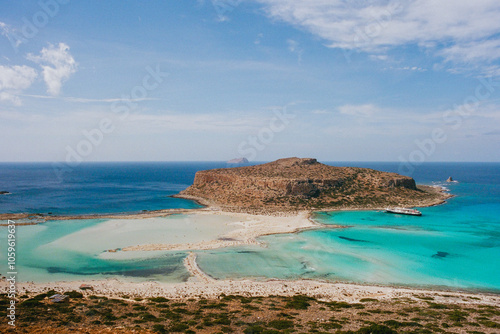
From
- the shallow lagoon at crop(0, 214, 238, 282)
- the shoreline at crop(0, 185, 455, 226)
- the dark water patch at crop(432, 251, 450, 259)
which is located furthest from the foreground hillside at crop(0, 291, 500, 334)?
the shoreline at crop(0, 185, 455, 226)

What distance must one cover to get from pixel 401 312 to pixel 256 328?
11.1m

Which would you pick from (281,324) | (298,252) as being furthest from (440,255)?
(281,324)

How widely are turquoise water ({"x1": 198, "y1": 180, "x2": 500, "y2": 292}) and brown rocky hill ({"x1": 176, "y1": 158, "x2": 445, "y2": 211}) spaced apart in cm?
1534

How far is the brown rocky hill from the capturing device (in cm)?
7200

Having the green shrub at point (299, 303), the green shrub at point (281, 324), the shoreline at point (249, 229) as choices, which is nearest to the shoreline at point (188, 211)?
the shoreline at point (249, 229)

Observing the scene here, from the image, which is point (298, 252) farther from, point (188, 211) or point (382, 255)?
point (188, 211)

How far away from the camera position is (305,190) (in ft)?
246

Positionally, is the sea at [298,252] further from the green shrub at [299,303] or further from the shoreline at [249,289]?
the green shrub at [299,303]

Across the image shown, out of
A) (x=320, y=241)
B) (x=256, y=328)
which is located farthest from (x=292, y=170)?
(x=256, y=328)

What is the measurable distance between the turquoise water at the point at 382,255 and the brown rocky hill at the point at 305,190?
50.3 feet

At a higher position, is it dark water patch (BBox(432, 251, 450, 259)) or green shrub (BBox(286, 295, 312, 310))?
green shrub (BBox(286, 295, 312, 310))

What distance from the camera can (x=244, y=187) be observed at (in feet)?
264

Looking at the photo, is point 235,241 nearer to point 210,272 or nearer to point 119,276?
point 210,272

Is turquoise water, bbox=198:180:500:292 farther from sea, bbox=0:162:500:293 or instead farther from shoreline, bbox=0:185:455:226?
shoreline, bbox=0:185:455:226
